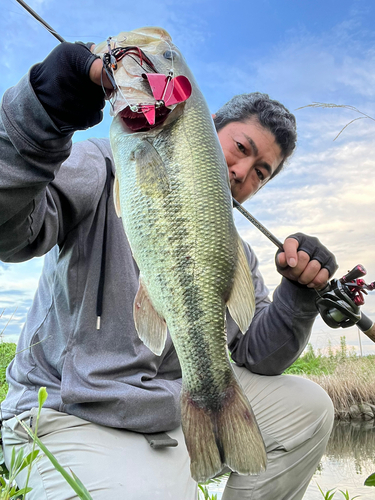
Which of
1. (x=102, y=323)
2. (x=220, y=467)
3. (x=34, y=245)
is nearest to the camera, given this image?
(x=220, y=467)

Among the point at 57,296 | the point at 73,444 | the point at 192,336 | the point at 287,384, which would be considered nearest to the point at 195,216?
the point at 192,336

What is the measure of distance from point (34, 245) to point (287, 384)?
1994 mm

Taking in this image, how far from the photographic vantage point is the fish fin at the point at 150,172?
155cm

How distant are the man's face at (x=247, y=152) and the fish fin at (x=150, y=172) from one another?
158 cm

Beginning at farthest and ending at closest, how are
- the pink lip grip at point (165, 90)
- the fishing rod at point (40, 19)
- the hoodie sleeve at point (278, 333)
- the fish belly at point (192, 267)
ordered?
the hoodie sleeve at point (278, 333) < the fishing rod at point (40, 19) < the fish belly at point (192, 267) < the pink lip grip at point (165, 90)

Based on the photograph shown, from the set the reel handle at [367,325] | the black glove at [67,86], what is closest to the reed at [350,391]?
the reel handle at [367,325]

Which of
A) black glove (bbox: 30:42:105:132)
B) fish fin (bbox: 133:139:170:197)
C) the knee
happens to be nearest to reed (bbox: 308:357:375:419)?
the knee

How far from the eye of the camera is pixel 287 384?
3.10m

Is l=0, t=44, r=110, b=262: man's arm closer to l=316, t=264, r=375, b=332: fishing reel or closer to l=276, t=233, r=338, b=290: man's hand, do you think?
l=276, t=233, r=338, b=290: man's hand

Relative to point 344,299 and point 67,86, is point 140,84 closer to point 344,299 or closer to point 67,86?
point 67,86

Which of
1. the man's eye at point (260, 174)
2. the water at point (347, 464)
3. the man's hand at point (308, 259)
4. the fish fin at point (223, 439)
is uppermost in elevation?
the man's eye at point (260, 174)

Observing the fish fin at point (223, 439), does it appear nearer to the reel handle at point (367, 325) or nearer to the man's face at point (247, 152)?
the reel handle at point (367, 325)

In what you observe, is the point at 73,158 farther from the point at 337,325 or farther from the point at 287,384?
the point at 287,384

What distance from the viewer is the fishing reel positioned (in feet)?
8.03
